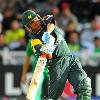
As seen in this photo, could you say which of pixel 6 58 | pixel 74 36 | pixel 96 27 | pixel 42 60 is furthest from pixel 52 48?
pixel 96 27

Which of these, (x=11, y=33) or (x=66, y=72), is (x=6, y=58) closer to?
(x=11, y=33)

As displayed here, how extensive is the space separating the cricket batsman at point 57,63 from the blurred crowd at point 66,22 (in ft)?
18.0

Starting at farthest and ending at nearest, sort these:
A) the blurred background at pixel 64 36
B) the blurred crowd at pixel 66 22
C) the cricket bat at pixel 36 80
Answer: the blurred crowd at pixel 66 22 < the blurred background at pixel 64 36 < the cricket bat at pixel 36 80

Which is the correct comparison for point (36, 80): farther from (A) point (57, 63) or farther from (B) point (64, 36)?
(B) point (64, 36)

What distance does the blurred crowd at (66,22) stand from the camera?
1645 cm

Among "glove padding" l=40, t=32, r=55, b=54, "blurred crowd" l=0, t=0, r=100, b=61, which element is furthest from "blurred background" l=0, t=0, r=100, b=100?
"glove padding" l=40, t=32, r=55, b=54

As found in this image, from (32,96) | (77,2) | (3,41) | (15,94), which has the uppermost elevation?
(77,2)

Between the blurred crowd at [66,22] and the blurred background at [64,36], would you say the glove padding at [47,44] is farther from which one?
the blurred crowd at [66,22]

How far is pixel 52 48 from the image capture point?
9266 millimetres

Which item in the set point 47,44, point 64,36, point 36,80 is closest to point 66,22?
point 64,36

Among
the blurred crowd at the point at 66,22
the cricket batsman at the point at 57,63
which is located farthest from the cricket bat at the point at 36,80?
the blurred crowd at the point at 66,22

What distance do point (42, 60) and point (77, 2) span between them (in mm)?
9301

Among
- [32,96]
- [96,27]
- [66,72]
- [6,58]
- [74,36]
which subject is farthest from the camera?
[96,27]

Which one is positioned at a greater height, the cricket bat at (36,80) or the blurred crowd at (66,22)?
the blurred crowd at (66,22)
